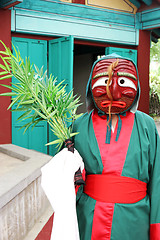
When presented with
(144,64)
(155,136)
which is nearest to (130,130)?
(155,136)

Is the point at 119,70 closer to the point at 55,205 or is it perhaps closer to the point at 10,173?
the point at 55,205

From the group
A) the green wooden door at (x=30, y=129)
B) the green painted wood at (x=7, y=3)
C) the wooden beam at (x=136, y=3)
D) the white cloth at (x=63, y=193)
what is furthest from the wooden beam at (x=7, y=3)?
the white cloth at (x=63, y=193)

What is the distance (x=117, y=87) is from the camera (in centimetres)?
189

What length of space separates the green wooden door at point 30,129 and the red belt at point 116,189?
3.64 meters

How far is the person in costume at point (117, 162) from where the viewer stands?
1765 mm

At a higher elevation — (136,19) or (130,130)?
(136,19)

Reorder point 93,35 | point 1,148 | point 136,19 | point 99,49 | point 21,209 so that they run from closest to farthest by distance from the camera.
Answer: point 21,209
point 1,148
point 93,35
point 136,19
point 99,49

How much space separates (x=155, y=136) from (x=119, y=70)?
0.47 m

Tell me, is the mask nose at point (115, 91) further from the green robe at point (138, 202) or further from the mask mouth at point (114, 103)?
the green robe at point (138, 202)

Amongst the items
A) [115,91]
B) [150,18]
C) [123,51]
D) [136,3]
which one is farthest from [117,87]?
[136,3]

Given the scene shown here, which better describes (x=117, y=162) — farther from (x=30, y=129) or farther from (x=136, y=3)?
(x=136, y=3)

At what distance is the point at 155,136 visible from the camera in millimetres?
1879

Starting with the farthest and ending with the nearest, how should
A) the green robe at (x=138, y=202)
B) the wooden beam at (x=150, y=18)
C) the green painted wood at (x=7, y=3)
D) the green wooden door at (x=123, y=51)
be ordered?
the wooden beam at (x=150, y=18) < the green wooden door at (x=123, y=51) < the green painted wood at (x=7, y=3) < the green robe at (x=138, y=202)

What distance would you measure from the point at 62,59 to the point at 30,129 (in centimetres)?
136
